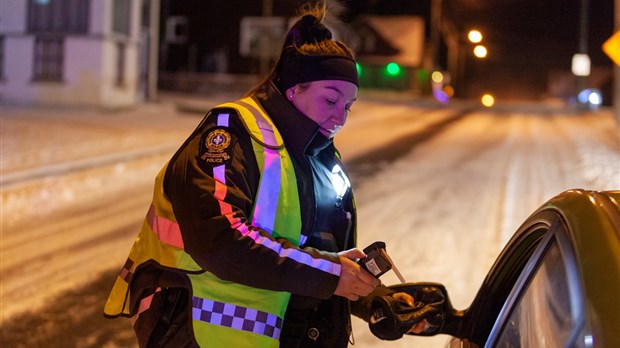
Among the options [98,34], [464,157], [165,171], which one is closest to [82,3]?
[98,34]

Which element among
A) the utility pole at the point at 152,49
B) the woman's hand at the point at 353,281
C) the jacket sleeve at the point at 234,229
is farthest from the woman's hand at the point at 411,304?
the utility pole at the point at 152,49

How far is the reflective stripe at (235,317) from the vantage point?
2.19m

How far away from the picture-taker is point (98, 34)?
26.9 metres

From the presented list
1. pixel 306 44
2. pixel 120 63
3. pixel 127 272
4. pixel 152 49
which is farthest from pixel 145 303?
pixel 152 49

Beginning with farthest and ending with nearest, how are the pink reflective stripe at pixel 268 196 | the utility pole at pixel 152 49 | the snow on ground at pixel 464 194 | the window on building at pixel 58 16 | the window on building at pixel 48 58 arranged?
1. the utility pole at pixel 152 49
2. the window on building at pixel 48 58
3. the window on building at pixel 58 16
4. the snow on ground at pixel 464 194
5. the pink reflective stripe at pixel 268 196

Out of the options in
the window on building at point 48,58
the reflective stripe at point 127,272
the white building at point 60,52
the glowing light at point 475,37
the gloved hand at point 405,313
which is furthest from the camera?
the window on building at point 48,58

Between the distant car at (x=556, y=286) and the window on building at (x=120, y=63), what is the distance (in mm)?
27003

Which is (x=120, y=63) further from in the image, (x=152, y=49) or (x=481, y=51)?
(x=481, y=51)

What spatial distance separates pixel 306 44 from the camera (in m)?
2.48

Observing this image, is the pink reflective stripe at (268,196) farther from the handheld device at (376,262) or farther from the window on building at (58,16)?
the window on building at (58,16)

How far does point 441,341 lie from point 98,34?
78.0 feet

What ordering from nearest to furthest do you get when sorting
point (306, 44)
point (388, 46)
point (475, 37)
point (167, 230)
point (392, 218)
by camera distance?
point (167, 230) < point (306, 44) < point (475, 37) < point (392, 218) < point (388, 46)

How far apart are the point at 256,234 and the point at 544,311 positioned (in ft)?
2.50

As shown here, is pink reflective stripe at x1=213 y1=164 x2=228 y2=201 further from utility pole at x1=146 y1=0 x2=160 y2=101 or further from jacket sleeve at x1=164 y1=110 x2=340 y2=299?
utility pole at x1=146 y1=0 x2=160 y2=101
